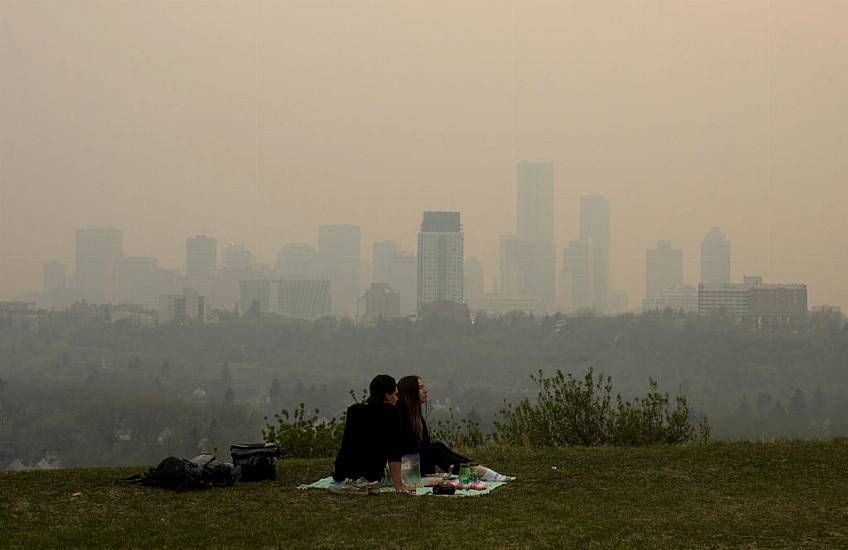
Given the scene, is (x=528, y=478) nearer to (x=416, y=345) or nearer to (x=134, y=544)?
(x=134, y=544)

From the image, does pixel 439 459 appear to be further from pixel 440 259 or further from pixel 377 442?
pixel 440 259

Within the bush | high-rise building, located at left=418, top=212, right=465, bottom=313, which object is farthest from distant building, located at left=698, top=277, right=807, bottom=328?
the bush

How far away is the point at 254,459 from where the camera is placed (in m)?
13.0

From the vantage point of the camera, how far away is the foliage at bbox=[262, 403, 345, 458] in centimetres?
1800

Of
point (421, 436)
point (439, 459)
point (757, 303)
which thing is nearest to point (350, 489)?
point (421, 436)

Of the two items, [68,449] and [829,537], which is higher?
[829,537]

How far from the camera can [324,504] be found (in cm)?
1130

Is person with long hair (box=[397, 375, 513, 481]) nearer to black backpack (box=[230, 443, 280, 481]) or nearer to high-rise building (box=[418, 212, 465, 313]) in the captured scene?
black backpack (box=[230, 443, 280, 481])

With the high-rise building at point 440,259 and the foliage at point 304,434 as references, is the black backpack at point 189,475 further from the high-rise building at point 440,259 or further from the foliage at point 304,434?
the high-rise building at point 440,259

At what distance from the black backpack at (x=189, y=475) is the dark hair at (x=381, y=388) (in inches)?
83.7

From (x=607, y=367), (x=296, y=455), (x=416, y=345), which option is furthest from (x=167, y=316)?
(x=296, y=455)

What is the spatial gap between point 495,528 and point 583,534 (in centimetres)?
88

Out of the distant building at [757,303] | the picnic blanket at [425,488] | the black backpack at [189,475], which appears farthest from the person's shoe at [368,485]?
the distant building at [757,303]

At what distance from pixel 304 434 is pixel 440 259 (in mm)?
145888
